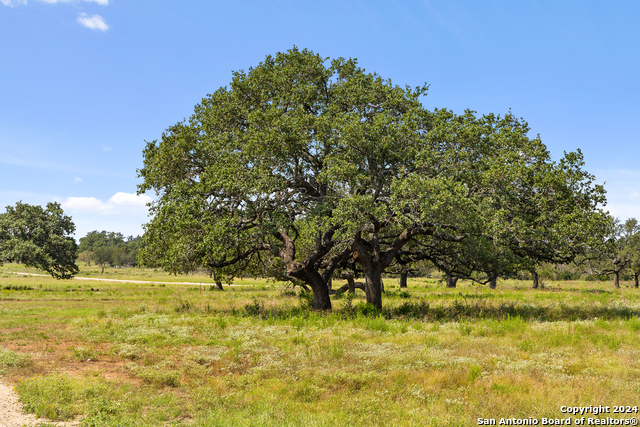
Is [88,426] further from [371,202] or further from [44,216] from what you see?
[44,216]

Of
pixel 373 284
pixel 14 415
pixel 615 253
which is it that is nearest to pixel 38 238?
pixel 373 284

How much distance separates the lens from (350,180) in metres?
18.7

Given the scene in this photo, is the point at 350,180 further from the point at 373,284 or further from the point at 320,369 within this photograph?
the point at 320,369

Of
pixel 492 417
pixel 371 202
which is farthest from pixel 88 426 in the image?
pixel 371 202

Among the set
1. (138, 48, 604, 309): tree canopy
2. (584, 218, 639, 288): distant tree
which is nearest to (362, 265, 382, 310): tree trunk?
(138, 48, 604, 309): tree canopy

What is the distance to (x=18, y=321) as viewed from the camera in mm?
20188

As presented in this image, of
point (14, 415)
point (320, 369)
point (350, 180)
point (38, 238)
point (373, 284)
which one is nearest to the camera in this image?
point (14, 415)

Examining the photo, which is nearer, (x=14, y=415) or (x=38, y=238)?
(x=14, y=415)

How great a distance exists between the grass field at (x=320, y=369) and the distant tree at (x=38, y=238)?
2990 centimetres

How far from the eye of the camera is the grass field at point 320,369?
8.02 m

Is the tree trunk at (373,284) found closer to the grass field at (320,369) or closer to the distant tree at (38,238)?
the grass field at (320,369)

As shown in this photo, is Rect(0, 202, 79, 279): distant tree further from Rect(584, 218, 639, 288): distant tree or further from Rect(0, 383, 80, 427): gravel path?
Rect(584, 218, 639, 288): distant tree

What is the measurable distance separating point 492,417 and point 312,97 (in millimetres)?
18526

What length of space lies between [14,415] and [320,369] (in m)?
6.71
